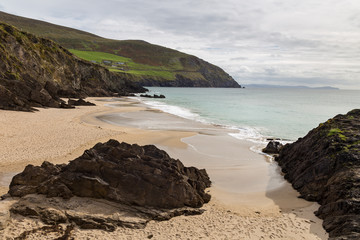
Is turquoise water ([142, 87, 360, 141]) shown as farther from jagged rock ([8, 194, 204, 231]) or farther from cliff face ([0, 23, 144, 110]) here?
jagged rock ([8, 194, 204, 231])

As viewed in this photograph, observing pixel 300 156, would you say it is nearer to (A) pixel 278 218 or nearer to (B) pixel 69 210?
(A) pixel 278 218

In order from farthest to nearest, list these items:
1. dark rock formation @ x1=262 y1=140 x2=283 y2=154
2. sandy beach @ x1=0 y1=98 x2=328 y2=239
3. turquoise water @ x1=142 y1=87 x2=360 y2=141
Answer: turquoise water @ x1=142 y1=87 x2=360 y2=141
dark rock formation @ x1=262 y1=140 x2=283 y2=154
sandy beach @ x1=0 y1=98 x2=328 y2=239

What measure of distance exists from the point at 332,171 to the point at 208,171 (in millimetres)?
7003

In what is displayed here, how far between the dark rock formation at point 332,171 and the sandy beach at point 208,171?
2.10 ft

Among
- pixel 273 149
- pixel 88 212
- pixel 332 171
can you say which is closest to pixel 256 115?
pixel 273 149

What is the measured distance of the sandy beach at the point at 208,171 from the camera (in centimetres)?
965

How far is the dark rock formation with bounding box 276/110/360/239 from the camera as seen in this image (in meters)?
9.90

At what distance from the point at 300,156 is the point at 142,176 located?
1091cm

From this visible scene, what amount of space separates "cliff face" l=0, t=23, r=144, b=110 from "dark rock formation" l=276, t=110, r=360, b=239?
31938 mm

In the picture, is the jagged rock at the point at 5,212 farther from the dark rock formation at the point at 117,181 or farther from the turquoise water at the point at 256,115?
the turquoise water at the point at 256,115

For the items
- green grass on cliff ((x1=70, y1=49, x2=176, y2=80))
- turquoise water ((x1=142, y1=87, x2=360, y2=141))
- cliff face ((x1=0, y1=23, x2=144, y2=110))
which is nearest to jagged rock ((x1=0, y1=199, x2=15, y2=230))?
turquoise water ((x1=142, y1=87, x2=360, y2=141))

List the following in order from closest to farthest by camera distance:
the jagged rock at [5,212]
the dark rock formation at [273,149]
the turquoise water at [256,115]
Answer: the jagged rock at [5,212], the dark rock formation at [273,149], the turquoise water at [256,115]

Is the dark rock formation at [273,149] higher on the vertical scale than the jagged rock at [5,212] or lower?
higher

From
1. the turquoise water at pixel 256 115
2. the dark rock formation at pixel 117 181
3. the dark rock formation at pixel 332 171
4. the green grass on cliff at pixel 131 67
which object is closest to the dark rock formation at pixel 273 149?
the dark rock formation at pixel 332 171
